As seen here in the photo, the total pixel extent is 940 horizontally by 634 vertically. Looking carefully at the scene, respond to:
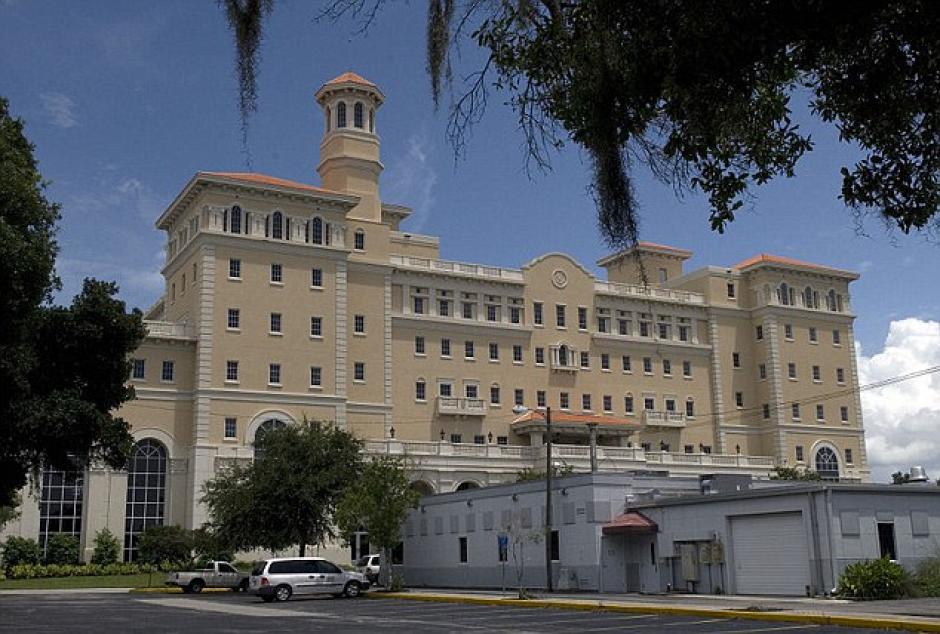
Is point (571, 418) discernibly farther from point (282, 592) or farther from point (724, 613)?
point (724, 613)

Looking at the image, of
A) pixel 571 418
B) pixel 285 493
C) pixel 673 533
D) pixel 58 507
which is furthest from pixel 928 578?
pixel 58 507

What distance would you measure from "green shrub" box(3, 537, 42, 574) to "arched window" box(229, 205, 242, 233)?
972 inches

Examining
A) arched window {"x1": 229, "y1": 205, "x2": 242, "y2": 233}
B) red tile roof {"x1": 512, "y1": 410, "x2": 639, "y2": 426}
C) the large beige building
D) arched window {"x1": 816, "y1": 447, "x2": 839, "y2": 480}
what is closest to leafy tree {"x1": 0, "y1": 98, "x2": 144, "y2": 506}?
the large beige building

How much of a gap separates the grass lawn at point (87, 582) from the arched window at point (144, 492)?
5.36 m

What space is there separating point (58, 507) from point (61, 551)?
3.11 metres

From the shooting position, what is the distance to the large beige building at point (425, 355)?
74.4 m

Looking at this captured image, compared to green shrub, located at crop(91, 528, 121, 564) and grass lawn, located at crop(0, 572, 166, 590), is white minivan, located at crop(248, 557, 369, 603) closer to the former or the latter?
grass lawn, located at crop(0, 572, 166, 590)

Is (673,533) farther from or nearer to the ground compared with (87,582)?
farther from the ground

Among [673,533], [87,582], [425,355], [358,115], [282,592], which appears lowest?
[282,592]

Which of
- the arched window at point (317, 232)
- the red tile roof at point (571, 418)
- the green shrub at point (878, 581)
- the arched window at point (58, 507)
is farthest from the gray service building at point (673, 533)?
the red tile roof at point (571, 418)

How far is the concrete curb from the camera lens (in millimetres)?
23828

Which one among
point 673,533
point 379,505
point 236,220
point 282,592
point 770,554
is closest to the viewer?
point 770,554

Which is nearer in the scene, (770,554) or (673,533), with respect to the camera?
(770,554)

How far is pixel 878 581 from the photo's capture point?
3338cm
